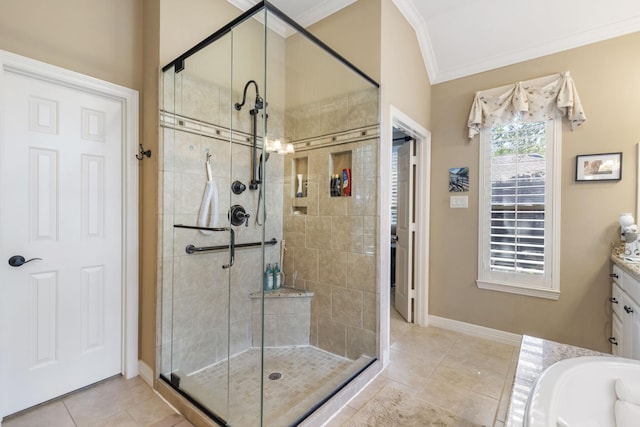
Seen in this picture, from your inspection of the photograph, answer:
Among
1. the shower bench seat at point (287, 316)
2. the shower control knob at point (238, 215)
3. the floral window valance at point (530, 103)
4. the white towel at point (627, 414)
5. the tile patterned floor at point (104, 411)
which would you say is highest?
the floral window valance at point (530, 103)

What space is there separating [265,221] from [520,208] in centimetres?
241

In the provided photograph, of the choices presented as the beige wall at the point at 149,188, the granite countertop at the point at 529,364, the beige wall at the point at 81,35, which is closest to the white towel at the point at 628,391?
the granite countertop at the point at 529,364

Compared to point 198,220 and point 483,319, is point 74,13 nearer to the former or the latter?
point 198,220

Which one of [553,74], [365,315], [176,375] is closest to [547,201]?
[553,74]

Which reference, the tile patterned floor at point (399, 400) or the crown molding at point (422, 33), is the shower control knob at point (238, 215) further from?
the crown molding at point (422, 33)

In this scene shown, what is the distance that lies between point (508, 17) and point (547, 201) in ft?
5.56

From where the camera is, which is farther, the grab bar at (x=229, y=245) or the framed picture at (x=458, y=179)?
the framed picture at (x=458, y=179)

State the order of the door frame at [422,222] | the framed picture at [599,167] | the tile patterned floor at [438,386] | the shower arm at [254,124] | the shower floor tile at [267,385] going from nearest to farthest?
the shower floor tile at [267,385] < the tile patterned floor at [438,386] < the shower arm at [254,124] < the framed picture at [599,167] < the door frame at [422,222]

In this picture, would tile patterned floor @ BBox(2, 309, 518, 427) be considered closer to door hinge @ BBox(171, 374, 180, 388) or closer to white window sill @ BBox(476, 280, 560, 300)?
door hinge @ BBox(171, 374, 180, 388)

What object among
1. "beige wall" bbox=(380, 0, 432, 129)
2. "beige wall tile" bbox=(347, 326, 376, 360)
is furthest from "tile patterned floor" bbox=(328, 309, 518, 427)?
"beige wall" bbox=(380, 0, 432, 129)

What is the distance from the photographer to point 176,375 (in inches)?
79.0

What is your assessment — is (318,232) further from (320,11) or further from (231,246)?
(320,11)

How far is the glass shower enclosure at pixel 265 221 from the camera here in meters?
1.92

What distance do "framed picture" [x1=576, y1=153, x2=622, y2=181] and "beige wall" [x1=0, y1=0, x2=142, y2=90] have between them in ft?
12.2
